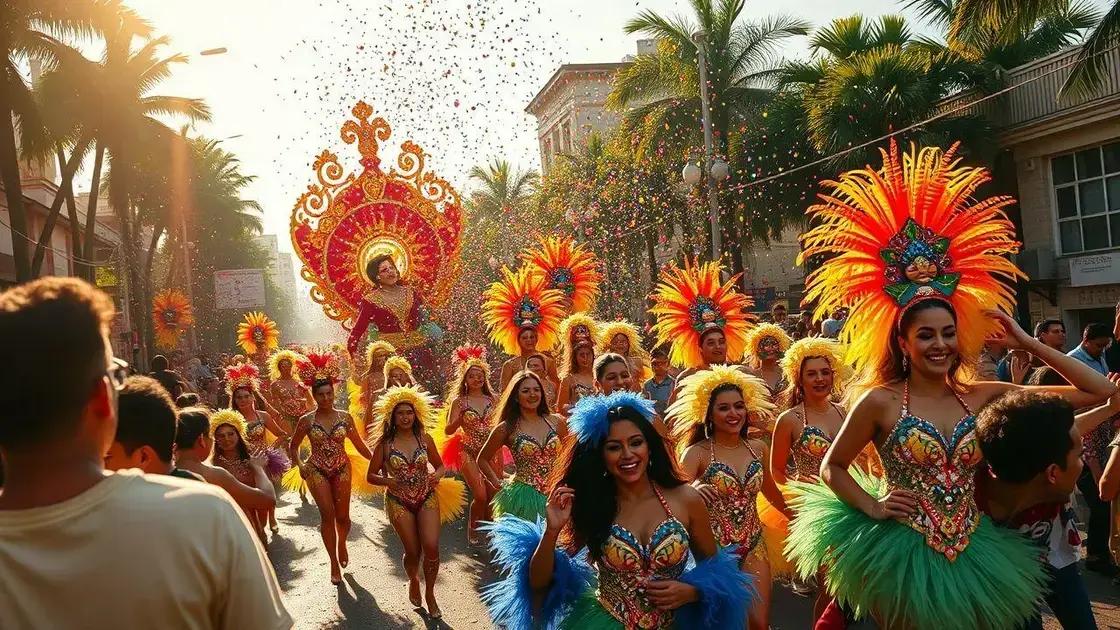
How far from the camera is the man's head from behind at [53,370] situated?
220 cm

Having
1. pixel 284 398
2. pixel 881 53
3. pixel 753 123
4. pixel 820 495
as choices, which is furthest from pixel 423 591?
pixel 753 123

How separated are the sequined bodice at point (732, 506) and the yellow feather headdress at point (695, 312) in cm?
394

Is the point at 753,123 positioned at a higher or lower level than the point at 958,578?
higher

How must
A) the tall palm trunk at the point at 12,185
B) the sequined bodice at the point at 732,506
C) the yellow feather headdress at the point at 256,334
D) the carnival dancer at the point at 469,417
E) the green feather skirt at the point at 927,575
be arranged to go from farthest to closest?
1. the yellow feather headdress at the point at 256,334
2. the tall palm trunk at the point at 12,185
3. the carnival dancer at the point at 469,417
4. the sequined bodice at the point at 732,506
5. the green feather skirt at the point at 927,575

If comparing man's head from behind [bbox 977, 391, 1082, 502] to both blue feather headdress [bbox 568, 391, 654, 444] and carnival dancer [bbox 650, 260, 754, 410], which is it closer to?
blue feather headdress [bbox 568, 391, 654, 444]

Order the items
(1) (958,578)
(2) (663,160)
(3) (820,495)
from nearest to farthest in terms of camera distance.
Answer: (1) (958,578) → (3) (820,495) → (2) (663,160)

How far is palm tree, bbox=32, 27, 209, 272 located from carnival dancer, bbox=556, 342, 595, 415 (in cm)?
1847

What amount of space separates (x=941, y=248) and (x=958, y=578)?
5.17ft

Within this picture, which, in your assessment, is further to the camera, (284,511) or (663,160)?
(663,160)

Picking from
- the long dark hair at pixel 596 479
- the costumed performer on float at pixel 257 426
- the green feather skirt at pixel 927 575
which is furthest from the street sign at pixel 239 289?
the green feather skirt at pixel 927 575

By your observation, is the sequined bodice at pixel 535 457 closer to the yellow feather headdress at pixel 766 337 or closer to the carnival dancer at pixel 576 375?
the carnival dancer at pixel 576 375

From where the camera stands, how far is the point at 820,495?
16.9ft

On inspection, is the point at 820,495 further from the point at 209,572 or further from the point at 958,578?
the point at 209,572

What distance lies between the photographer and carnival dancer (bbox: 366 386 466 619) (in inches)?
355
